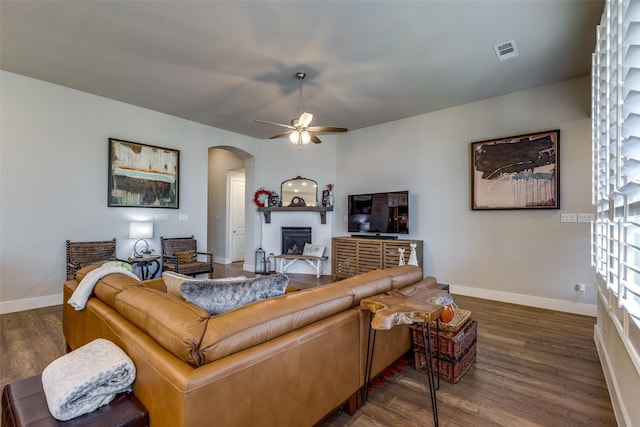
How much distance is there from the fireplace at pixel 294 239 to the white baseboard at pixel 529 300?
9.85 feet

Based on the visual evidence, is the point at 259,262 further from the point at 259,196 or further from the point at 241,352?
the point at 241,352

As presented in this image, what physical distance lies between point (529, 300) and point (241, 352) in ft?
14.1

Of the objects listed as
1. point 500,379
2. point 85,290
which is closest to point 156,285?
point 85,290

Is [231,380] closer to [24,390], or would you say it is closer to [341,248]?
[24,390]

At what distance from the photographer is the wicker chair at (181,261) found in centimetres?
448

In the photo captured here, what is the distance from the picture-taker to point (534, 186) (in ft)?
13.2

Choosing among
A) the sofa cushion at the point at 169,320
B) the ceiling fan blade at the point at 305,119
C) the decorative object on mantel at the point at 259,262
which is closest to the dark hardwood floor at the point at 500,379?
the sofa cushion at the point at 169,320

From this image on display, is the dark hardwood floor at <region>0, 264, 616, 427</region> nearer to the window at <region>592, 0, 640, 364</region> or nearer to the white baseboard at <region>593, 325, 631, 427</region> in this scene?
the white baseboard at <region>593, 325, 631, 427</region>

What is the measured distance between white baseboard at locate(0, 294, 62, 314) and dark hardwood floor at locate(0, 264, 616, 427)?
0.29 metres

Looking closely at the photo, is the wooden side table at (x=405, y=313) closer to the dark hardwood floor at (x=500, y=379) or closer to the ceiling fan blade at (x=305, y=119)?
the dark hardwood floor at (x=500, y=379)

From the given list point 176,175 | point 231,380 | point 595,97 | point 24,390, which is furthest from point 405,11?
point 176,175

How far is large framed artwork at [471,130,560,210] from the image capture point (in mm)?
3895

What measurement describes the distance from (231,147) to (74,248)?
3249mm

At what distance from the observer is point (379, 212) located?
540 cm
